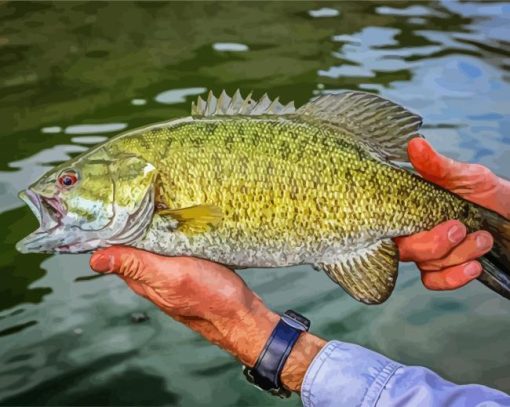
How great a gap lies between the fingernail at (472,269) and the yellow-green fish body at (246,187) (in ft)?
0.48

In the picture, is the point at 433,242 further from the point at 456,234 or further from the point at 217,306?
the point at 217,306

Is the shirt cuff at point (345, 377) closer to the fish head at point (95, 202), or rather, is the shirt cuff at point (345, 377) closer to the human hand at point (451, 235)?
the human hand at point (451, 235)

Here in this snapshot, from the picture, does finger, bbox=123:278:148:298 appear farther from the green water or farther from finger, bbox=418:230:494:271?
the green water

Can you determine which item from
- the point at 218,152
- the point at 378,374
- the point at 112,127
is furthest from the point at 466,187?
the point at 112,127

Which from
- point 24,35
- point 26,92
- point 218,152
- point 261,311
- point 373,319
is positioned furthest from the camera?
point 24,35

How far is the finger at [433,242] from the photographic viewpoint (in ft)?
4.13

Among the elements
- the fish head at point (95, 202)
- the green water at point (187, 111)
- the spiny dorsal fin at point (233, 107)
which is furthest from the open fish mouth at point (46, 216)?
the green water at point (187, 111)

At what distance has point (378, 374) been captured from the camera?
49.6 inches

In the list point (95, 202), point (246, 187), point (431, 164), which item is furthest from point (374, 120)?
point (95, 202)

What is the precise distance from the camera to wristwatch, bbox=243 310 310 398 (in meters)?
1.34

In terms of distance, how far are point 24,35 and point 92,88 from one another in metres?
1.24

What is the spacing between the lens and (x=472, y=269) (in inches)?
52.3

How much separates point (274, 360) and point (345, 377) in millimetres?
137

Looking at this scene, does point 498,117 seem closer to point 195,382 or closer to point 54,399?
point 195,382
